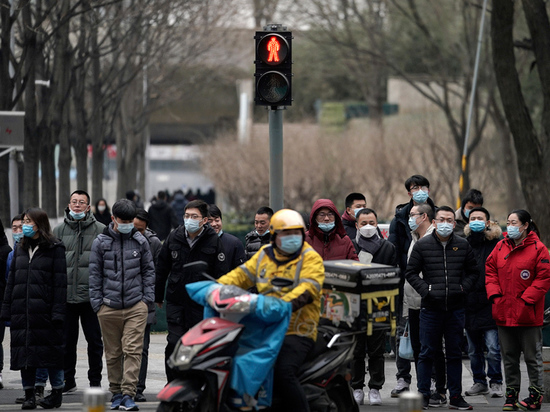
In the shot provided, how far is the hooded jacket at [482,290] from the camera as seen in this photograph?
11.2 metres

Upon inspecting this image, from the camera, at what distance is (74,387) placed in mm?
11070

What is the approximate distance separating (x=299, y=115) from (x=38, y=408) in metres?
46.5

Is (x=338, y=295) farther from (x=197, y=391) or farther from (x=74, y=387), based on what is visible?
(x=74, y=387)

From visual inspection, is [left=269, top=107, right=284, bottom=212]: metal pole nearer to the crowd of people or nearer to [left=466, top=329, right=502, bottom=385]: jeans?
the crowd of people

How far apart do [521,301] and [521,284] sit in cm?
18

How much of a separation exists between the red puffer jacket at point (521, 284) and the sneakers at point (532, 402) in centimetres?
65

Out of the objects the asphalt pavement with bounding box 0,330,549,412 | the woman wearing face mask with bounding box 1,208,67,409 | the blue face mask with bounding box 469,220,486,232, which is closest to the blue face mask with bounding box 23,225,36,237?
the woman wearing face mask with bounding box 1,208,67,409

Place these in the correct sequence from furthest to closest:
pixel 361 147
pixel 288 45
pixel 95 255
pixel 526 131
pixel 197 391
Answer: pixel 361 147 < pixel 526 131 < pixel 288 45 < pixel 95 255 < pixel 197 391


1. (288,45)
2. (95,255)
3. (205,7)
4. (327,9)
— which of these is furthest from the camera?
(327,9)

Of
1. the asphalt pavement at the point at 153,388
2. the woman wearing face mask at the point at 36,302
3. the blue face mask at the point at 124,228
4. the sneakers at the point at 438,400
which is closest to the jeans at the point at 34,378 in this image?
the woman wearing face mask at the point at 36,302

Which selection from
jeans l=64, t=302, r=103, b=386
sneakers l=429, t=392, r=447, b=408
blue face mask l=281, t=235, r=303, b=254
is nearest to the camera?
blue face mask l=281, t=235, r=303, b=254

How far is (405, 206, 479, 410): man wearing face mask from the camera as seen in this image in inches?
394

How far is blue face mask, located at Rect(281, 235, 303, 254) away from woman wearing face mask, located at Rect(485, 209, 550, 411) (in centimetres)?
313

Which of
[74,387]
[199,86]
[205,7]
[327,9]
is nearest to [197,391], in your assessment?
[74,387]
